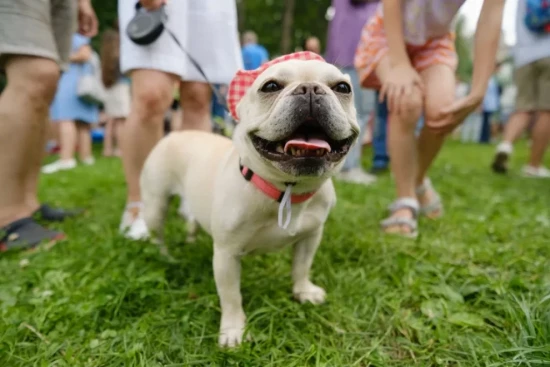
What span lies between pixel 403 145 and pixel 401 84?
0.39 meters

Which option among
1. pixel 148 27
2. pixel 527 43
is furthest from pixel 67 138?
pixel 527 43

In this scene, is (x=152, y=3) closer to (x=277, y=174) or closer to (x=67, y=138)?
(x=277, y=174)

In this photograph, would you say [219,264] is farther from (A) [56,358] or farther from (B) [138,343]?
(A) [56,358]

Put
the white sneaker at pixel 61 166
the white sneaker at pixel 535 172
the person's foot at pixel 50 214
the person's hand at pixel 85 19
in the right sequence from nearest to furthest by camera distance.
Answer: the person's foot at pixel 50 214
the person's hand at pixel 85 19
the white sneaker at pixel 535 172
the white sneaker at pixel 61 166

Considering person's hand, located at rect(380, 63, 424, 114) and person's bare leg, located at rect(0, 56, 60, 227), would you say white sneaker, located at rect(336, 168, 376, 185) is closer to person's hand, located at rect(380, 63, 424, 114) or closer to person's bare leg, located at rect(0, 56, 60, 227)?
person's hand, located at rect(380, 63, 424, 114)

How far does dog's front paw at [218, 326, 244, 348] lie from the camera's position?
1.41 m

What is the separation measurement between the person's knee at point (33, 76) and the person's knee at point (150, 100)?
0.46m

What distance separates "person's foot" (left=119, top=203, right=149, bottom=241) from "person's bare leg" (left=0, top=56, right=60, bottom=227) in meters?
0.56

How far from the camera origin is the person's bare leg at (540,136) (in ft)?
13.9

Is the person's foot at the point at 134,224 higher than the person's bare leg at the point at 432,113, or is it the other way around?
the person's bare leg at the point at 432,113

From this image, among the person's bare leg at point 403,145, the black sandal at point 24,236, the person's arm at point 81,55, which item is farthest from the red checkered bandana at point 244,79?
the person's arm at point 81,55

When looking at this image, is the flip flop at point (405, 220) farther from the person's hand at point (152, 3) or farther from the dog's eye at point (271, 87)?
the person's hand at point (152, 3)

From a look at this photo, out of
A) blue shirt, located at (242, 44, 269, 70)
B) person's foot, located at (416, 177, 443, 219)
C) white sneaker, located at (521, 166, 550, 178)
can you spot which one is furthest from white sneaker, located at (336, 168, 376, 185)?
blue shirt, located at (242, 44, 269, 70)

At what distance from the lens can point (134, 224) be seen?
239 centimetres
